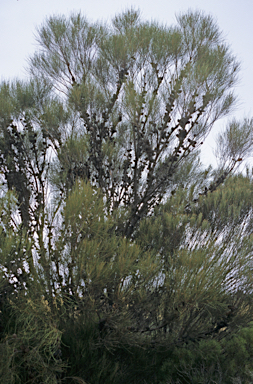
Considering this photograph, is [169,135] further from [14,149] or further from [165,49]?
[14,149]

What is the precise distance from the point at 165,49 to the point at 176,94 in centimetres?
104

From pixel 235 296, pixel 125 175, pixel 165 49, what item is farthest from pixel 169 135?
pixel 235 296

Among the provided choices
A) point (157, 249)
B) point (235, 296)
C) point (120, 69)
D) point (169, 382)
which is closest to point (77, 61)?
point (120, 69)

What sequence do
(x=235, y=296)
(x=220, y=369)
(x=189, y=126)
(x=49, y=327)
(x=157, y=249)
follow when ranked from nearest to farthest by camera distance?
1. (x=49, y=327)
2. (x=220, y=369)
3. (x=235, y=296)
4. (x=157, y=249)
5. (x=189, y=126)

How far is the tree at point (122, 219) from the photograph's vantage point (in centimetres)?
414

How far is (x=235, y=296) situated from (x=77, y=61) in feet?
16.2

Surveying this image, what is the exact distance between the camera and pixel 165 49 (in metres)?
6.12

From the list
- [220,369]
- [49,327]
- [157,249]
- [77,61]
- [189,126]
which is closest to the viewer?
[49,327]

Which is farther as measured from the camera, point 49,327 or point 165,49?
point 165,49

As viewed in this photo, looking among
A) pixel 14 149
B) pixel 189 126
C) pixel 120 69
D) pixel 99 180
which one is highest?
pixel 120 69

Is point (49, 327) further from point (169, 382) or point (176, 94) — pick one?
point (176, 94)

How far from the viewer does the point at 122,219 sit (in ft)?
18.1

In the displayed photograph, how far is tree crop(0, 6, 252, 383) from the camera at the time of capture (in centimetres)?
414

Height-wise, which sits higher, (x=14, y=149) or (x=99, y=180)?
(x=14, y=149)
